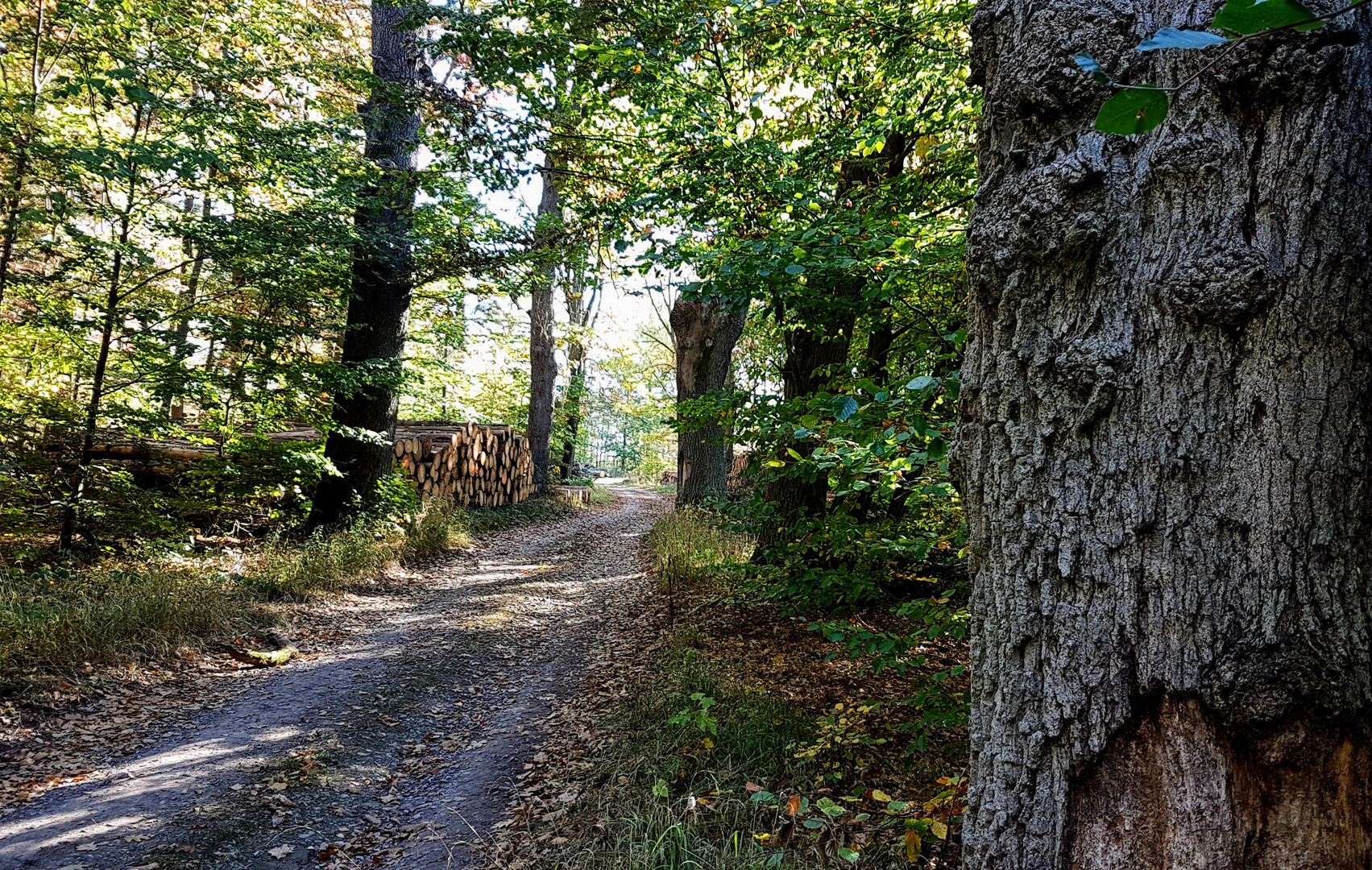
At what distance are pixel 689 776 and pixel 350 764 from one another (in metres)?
1.99

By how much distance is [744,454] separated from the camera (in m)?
5.64

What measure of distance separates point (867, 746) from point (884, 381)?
244cm

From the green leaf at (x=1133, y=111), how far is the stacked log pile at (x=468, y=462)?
10.5m

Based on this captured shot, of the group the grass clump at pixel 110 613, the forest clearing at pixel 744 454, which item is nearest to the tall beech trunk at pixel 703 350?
the forest clearing at pixel 744 454

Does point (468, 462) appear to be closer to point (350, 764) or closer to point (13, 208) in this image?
point (13, 208)

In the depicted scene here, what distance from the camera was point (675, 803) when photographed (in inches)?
120

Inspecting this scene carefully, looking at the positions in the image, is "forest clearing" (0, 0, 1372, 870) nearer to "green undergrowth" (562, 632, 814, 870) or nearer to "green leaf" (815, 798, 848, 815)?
"green undergrowth" (562, 632, 814, 870)

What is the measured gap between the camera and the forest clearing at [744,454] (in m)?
1.19

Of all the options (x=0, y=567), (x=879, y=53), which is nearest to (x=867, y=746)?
(x=879, y=53)

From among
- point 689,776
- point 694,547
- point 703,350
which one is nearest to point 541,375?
point 703,350

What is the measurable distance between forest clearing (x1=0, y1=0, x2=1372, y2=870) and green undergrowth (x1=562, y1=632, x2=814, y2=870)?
30 millimetres

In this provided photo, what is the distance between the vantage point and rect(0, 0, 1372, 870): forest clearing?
1188 millimetres

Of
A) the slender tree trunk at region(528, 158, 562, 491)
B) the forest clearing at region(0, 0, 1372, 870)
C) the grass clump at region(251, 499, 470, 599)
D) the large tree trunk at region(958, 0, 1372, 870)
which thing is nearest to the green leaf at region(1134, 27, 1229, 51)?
the forest clearing at region(0, 0, 1372, 870)

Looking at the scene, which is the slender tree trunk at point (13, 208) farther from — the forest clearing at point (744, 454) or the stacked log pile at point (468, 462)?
the stacked log pile at point (468, 462)
